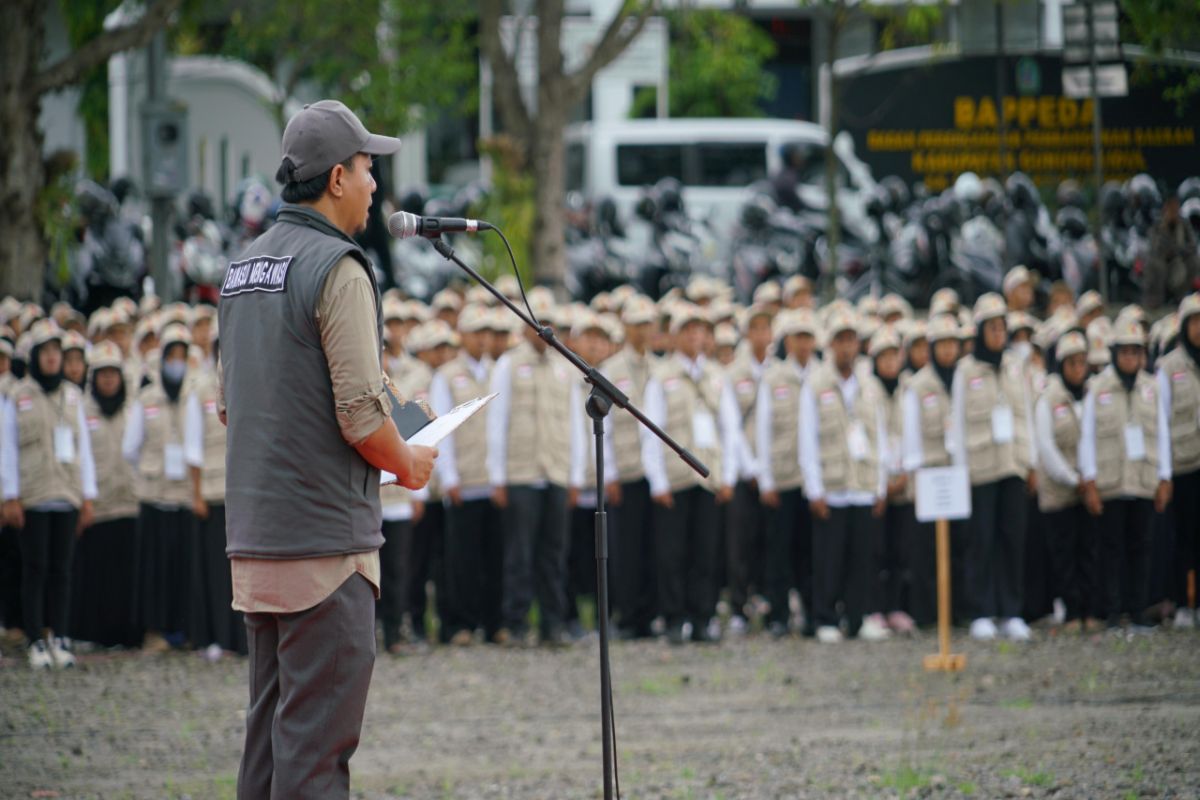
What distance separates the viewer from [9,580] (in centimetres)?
1345

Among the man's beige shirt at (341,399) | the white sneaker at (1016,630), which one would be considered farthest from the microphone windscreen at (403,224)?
the white sneaker at (1016,630)

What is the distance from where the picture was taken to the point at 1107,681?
1105 centimetres

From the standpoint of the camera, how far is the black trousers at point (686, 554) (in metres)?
13.5

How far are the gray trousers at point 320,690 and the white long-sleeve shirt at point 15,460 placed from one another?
791cm

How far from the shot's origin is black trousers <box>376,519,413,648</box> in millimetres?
12883

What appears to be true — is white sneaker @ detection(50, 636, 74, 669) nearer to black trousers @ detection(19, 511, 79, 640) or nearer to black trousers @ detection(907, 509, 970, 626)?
black trousers @ detection(19, 511, 79, 640)

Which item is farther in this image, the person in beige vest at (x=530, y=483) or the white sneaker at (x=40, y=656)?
the person in beige vest at (x=530, y=483)

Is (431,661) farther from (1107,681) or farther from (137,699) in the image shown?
(1107,681)

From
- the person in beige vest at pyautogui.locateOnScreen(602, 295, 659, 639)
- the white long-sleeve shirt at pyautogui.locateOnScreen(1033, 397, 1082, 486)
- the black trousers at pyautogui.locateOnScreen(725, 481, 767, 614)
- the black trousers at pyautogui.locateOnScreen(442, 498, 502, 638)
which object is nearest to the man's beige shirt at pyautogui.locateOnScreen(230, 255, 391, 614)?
the black trousers at pyautogui.locateOnScreen(442, 498, 502, 638)

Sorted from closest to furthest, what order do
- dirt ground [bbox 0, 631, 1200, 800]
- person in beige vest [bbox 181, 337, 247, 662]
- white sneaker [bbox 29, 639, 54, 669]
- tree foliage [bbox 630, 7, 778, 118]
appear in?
dirt ground [bbox 0, 631, 1200, 800], white sneaker [bbox 29, 639, 54, 669], person in beige vest [bbox 181, 337, 247, 662], tree foliage [bbox 630, 7, 778, 118]

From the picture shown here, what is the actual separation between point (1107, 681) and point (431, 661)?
4.45m

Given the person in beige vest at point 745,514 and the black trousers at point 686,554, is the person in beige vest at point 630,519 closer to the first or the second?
the black trousers at point 686,554

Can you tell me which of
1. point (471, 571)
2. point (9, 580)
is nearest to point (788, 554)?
point (471, 571)

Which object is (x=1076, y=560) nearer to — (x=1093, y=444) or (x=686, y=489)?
(x=1093, y=444)
